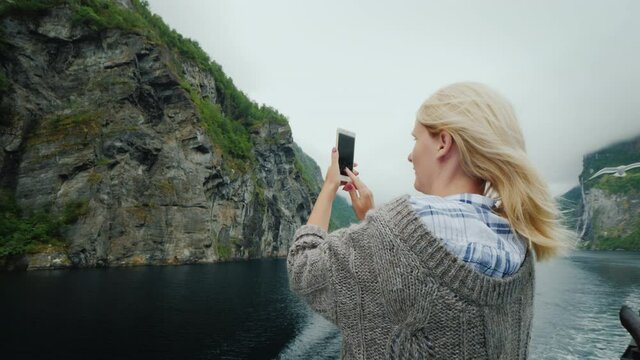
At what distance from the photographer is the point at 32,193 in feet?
179

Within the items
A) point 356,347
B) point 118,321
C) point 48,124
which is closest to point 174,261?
point 48,124

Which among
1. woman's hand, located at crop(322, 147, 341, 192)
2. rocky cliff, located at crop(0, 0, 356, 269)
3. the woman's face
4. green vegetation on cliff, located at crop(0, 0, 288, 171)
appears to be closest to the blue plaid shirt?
the woman's face

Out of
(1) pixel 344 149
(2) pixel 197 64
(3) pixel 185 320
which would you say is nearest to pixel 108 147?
(2) pixel 197 64

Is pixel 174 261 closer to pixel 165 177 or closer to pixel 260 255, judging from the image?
pixel 165 177

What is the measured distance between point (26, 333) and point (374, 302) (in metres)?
28.1

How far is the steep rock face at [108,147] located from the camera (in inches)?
2164

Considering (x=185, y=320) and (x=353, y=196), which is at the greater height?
(x=353, y=196)

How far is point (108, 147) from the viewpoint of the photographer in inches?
2322

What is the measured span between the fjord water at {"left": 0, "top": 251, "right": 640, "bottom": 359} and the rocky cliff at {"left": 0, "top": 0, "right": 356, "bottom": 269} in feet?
33.2

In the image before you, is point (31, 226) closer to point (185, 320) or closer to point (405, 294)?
point (185, 320)

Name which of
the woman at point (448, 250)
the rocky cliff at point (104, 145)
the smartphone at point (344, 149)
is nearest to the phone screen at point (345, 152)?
the smartphone at point (344, 149)

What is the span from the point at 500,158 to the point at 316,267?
0.80 m

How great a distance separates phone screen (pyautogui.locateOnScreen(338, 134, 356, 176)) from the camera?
2.11m

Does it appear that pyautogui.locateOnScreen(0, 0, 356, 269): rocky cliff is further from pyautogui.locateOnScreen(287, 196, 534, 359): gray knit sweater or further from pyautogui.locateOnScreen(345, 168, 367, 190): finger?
pyautogui.locateOnScreen(287, 196, 534, 359): gray knit sweater
